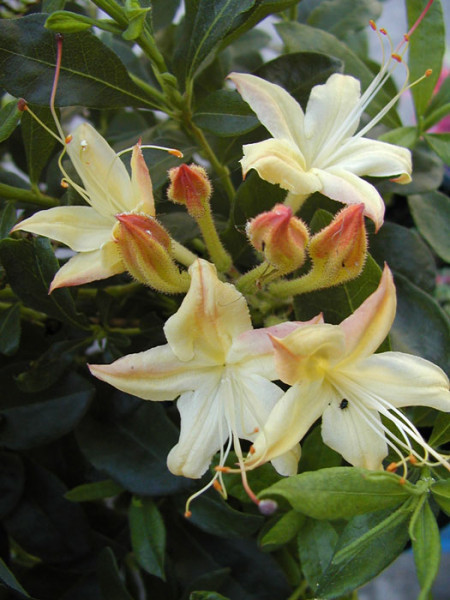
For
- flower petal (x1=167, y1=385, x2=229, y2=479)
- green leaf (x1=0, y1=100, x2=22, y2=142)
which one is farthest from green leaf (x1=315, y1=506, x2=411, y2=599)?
green leaf (x1=0, y1=100, x2=22, y2=142)

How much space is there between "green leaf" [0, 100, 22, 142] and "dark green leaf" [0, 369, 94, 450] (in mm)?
287

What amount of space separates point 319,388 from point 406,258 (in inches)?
12.2

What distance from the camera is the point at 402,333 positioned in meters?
0.68


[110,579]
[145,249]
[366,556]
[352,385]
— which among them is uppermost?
[145,249]

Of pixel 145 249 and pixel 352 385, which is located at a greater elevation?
pixel 145 249

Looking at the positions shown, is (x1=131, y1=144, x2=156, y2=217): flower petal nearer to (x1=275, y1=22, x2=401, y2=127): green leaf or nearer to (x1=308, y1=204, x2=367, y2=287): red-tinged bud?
(x1=308, y1=204, x2=367, y2=287): red-tinged bud

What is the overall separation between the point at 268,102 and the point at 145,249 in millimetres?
186

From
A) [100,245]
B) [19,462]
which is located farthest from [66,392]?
[100,245]

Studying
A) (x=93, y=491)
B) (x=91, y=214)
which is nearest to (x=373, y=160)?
(x=91, y=214)

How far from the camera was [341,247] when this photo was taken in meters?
0.54

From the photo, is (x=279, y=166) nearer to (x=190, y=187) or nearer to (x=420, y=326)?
(x=190, y=187)

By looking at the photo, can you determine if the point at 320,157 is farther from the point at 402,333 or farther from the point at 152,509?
the point at 152,509

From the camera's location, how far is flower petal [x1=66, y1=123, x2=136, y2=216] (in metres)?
0.60

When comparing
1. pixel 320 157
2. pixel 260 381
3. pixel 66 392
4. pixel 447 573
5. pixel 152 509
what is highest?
pixel 320 157
